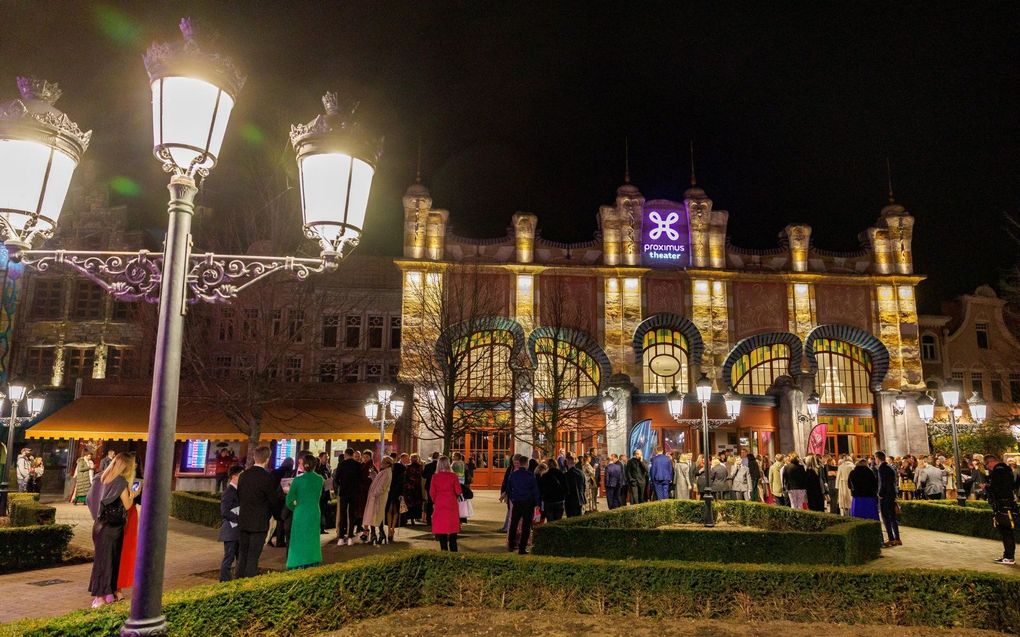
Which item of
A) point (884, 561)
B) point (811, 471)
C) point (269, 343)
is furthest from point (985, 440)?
point (269, 343)

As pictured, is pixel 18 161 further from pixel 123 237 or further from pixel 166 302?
pixel 123 237

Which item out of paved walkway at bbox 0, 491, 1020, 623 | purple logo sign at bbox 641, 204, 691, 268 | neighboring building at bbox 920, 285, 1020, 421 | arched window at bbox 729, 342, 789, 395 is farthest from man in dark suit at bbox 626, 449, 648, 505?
neighboring building at bbox 920, 285, 1020, 421

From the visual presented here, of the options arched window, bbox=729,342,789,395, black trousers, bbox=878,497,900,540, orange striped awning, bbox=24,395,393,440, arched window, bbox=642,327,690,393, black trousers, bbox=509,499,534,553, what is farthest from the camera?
arched window, bbox=729,342,789,395

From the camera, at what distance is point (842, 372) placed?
3191cm

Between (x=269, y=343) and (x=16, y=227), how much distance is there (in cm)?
1347

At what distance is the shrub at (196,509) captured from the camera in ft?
52.6

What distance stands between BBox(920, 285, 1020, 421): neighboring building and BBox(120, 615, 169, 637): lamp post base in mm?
41550

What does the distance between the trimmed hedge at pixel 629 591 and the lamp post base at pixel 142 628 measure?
3.13 m

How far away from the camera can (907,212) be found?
109ft

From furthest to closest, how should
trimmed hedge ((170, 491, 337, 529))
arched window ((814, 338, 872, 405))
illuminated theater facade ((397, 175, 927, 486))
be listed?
arched window ((814, 338, 872, 405))
illuminated theater facade ((397, 175, 927, 486))
trimmed hedge ((170, 491, 337, 529))

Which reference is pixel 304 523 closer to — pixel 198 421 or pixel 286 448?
pixel 198 421

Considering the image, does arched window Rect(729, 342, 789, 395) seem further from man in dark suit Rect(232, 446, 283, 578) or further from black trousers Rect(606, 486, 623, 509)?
man in dark suit Rect(232, 446, 283, 578)

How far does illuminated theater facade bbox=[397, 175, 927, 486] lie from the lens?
29.7 meters

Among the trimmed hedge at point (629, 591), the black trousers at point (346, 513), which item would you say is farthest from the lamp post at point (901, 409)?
the black trousers at point (346, 513)
